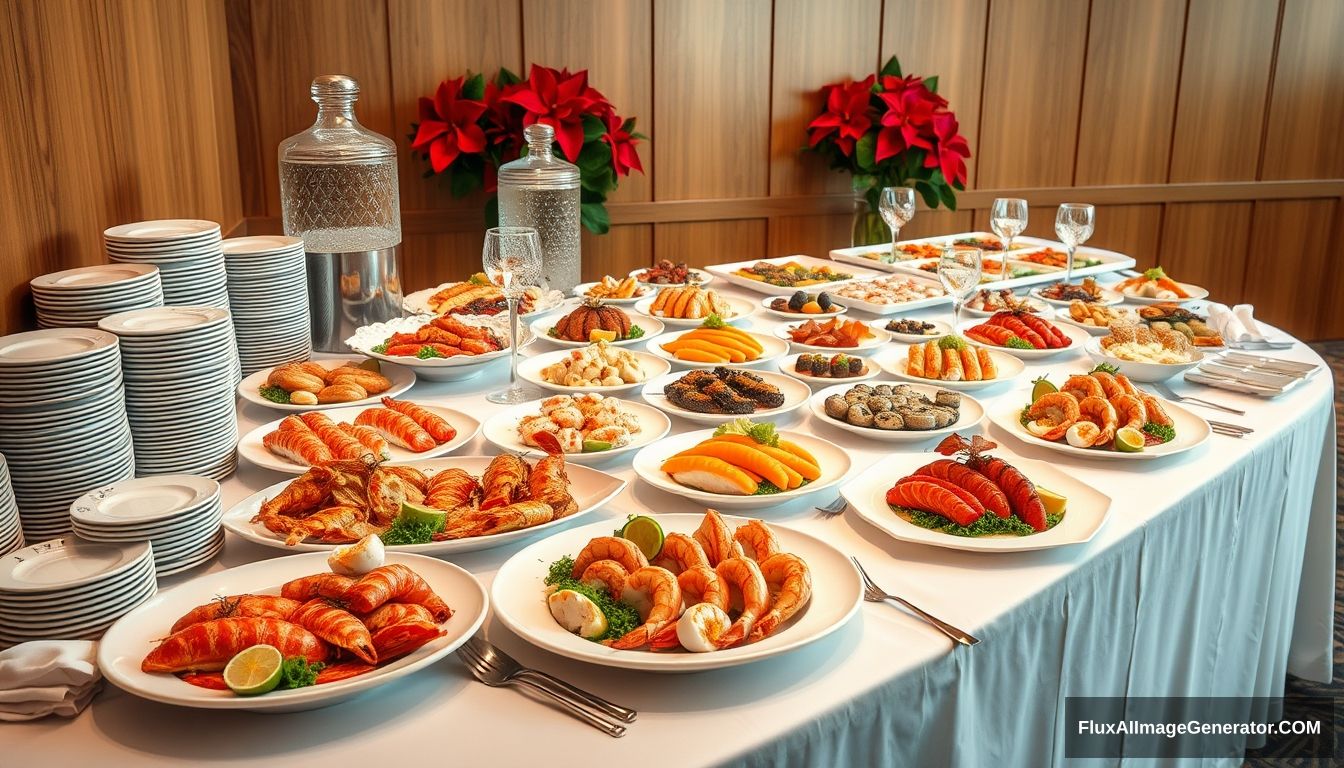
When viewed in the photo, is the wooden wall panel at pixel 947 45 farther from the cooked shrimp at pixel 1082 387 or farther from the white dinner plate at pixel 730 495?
the white dinner plate at pixel 730 495

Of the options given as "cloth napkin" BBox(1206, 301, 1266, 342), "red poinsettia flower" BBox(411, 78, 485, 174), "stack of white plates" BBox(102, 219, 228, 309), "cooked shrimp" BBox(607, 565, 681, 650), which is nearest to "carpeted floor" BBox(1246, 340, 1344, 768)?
"cloth napkin" BBox(1206, 301, 1266, 342)

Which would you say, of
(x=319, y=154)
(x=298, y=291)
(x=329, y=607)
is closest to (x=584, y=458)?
(x=329, y=607)

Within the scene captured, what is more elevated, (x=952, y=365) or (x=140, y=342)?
(x=140, y=342)

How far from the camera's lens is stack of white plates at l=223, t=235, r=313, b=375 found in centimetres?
235

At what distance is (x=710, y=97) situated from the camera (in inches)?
209

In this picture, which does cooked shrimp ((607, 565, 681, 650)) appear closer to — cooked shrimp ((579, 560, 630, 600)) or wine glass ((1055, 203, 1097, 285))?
cooked shrimp ((579, 560, 630, 600))

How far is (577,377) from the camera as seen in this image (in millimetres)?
2348

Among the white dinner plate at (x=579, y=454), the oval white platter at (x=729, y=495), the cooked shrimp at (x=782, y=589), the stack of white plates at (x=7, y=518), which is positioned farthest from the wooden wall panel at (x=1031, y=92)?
the stack of white plates at (x=7, y=518)

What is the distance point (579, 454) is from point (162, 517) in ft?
2.33

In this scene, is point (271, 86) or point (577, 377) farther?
point (271, 86)

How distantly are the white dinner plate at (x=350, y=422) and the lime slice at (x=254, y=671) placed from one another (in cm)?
70

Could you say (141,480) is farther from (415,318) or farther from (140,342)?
(415,318)

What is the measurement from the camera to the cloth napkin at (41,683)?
44.1 inches

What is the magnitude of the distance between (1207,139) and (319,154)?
5881 mm
